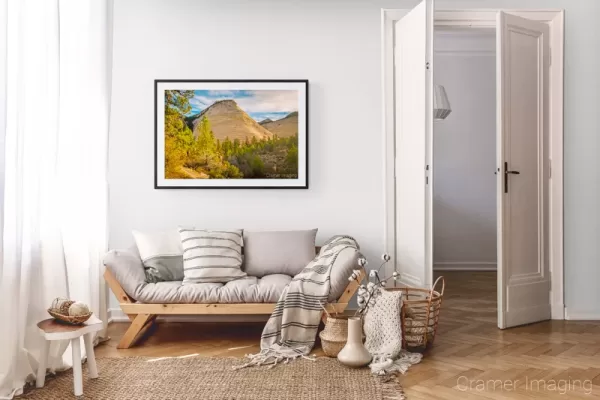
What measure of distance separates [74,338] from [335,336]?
1458 millimetres

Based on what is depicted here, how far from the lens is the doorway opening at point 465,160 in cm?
727

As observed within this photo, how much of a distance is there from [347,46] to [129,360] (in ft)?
9.35

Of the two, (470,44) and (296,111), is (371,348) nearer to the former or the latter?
(296,111)

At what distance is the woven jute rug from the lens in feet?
9.23

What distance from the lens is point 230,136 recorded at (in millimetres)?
4566

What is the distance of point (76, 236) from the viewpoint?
3.45 metres

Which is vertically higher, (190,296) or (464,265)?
(190,296)

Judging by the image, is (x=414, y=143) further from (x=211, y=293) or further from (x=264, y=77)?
(x=211, y=293)

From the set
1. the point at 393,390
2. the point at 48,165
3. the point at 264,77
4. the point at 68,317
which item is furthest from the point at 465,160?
the point at 68,317

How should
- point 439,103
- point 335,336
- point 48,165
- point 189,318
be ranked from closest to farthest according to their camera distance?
point 48,165, point 335,336, point 189,318, point 439,103

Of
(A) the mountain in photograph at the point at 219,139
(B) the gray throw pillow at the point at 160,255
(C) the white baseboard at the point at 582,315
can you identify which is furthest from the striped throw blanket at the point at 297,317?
(C) the white baseboard at the point at 582,315

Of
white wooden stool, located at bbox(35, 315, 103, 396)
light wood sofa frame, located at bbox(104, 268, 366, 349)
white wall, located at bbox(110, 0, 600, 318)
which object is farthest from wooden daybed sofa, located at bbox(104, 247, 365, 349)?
white wall, located at bbox(110, 0, 600, 318)

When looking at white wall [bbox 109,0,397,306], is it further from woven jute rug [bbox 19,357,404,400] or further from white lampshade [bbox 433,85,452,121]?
woven jute rug [bbox 19,357,404,400]

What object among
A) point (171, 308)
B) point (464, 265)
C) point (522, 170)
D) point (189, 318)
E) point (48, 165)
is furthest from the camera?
point (464, 265)
